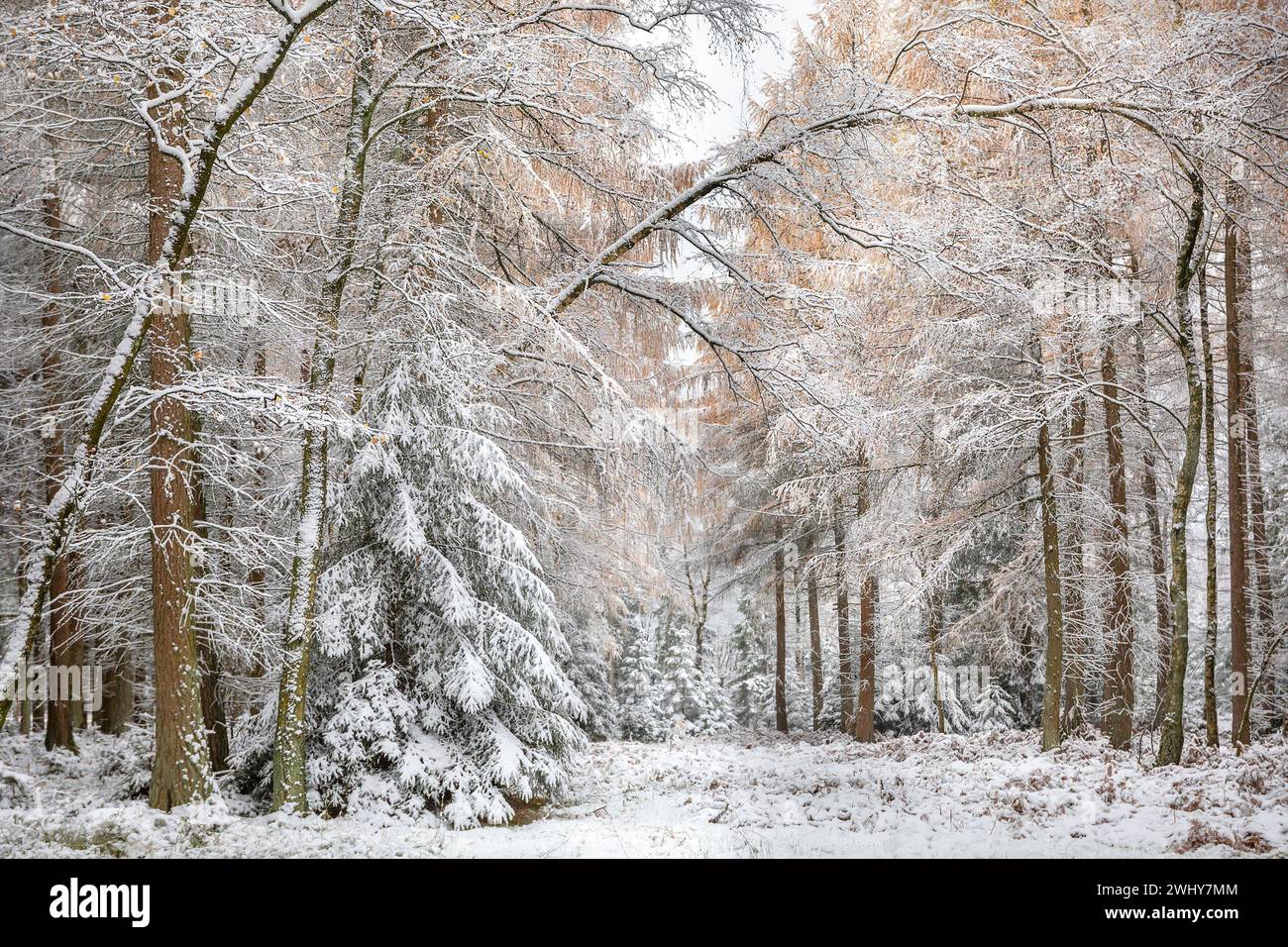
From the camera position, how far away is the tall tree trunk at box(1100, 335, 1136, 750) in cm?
1058

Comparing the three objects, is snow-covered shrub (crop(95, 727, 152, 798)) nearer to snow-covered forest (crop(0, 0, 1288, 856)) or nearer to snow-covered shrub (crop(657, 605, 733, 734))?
snow-covered forest (crop(0, 0, 1288, 856))

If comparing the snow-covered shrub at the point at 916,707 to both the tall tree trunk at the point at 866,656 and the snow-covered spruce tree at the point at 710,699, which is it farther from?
the snow-covered spruce tree at the point at 710,699

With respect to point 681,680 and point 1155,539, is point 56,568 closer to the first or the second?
point 1155,539

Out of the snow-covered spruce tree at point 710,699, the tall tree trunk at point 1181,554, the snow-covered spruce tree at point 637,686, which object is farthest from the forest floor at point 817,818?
the snow-covered spruce tree at point 710,699

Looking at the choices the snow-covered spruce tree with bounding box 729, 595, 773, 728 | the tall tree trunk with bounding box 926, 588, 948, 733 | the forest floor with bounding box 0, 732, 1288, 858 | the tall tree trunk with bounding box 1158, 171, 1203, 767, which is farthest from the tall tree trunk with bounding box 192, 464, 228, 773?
the snow-covered spruce tree with bounding box 729, 595, 773, 728

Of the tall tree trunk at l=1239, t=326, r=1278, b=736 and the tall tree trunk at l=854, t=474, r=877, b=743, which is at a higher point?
the tall tree trunk at l=1239, t=326, r=1278, b=736

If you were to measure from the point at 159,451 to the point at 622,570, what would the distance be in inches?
312

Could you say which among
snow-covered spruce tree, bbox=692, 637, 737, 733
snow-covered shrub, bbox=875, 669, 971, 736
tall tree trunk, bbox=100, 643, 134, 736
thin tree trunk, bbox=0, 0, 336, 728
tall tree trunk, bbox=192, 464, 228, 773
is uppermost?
Answer: thin tree trunk, bbox=0, 0, 336, 728

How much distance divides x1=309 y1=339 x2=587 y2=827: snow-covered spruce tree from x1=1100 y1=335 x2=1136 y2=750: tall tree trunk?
317 inches

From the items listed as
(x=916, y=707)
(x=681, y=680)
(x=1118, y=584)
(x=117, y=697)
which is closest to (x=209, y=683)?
(x=117, y=697)

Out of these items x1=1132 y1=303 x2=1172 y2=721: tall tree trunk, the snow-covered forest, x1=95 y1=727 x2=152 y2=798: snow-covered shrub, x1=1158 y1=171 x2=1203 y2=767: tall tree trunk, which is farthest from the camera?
x1=1132 y1=303 x2=1172 y2=721: tall tree trunk

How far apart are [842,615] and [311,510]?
11.9 meters

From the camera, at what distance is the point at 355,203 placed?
7449mm
